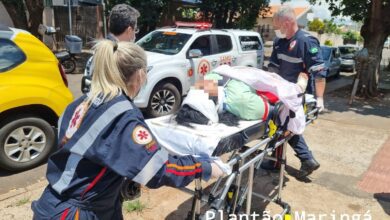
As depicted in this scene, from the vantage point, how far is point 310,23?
49531 millimetres

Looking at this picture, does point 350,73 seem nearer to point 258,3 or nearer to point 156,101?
point 258,3

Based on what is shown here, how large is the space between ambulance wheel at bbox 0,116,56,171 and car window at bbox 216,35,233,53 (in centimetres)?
476

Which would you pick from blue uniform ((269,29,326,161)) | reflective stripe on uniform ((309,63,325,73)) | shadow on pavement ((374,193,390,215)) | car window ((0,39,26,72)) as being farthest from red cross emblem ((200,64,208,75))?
shadow on pavement ((374,193,390,215))

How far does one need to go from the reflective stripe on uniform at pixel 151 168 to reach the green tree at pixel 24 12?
13003 millimetres

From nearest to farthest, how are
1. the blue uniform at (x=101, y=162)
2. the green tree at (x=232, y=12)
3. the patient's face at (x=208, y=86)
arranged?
the blue uniform at (x=101, y=162), the patient's face at (x=208, y=86), the green tree at (x=232, y=12)

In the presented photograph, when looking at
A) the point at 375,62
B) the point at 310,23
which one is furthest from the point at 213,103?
the point at 310,23

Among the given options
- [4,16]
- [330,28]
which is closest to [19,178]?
[4,16]

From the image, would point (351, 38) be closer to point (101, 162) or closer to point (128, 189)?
point (128, 189)

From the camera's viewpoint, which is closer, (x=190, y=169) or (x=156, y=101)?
(x=190, y=169)

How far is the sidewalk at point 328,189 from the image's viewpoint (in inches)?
146

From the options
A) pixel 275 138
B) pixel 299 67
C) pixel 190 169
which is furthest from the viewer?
pixel 299 67

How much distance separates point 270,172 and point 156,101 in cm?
310

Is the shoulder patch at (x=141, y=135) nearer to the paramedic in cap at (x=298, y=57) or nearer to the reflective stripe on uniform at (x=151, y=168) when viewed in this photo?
the reflective stripe on uniform at (x=151, y=168)

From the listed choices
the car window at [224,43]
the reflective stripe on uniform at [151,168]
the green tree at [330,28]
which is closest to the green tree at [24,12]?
the car window at [224,43]
